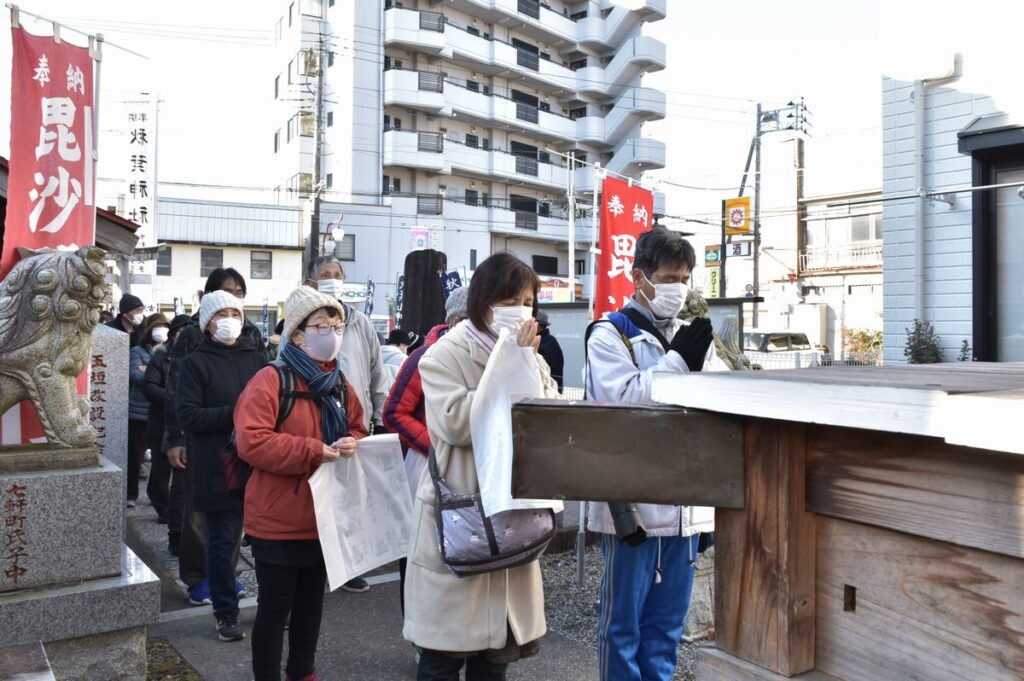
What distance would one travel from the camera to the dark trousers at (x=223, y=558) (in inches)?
181

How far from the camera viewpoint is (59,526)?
377 centimetres

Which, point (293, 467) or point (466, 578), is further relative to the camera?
point (293, 467)

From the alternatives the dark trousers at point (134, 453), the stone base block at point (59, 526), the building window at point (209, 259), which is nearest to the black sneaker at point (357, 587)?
the stone base block at point (59, 526)

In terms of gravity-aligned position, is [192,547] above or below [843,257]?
below

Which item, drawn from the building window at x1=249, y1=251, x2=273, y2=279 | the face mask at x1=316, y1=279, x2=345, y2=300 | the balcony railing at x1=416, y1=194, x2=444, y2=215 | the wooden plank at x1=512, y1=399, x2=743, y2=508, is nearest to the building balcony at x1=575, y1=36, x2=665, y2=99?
the balcony railing at x1=416, y1=194, x2=444, y2=215

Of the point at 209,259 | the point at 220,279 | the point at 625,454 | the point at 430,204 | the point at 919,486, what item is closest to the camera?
the point at 919,486

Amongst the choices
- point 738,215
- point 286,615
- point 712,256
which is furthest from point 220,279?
point 712,256

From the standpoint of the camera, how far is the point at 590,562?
611cm

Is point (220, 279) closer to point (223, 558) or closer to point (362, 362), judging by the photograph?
point (362, 362)

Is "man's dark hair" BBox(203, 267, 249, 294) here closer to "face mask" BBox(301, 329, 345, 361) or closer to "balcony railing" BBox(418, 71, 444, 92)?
"face mask" BBox(301, 329, 345, 361)

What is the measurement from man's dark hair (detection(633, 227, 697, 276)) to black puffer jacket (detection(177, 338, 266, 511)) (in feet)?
8.81

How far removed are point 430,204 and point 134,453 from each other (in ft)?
94.2

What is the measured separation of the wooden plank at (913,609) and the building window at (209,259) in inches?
1390

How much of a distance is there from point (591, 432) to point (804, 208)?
1272 inches
